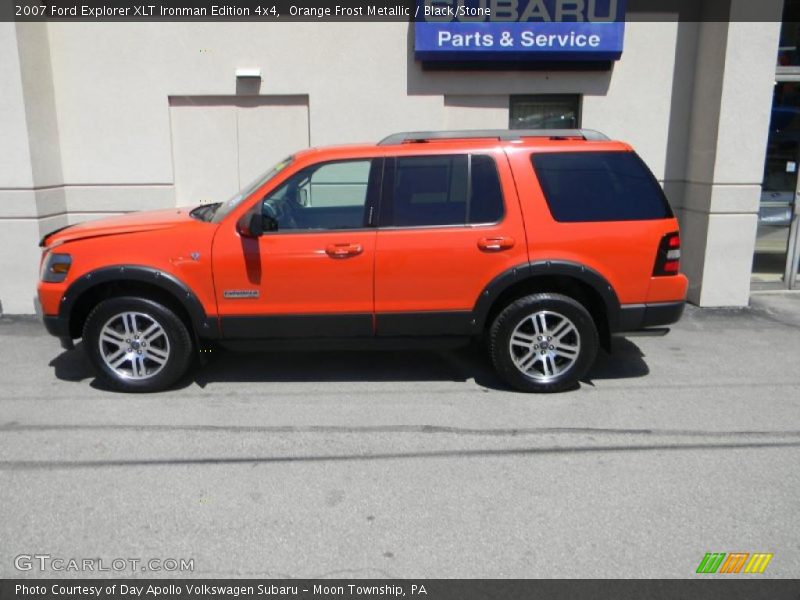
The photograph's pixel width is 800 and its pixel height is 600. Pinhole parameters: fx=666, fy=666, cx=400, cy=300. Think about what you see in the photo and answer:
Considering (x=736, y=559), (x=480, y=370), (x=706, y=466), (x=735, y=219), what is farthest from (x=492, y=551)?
(x=735, y=219)

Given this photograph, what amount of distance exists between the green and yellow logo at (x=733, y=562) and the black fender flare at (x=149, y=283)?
3595mm

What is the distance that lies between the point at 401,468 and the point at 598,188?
8.60 ft

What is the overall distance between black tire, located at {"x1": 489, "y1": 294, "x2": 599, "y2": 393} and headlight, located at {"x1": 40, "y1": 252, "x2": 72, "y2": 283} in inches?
129

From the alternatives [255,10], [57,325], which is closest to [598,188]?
[57,325]

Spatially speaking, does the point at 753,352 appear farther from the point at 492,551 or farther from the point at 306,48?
the point at 306,48

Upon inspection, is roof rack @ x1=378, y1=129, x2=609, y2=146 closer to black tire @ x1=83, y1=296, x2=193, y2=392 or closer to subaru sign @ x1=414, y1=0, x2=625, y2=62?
black tire @ x1=83, y1=296, x2=193, y2=392

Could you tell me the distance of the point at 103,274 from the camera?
497cm

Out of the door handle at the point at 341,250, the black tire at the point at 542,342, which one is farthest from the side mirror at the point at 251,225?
the black tire at the point at 542,342

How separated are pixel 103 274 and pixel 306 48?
409 centimetres

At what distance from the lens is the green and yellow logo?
3064 mm

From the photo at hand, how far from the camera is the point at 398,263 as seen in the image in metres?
4.97

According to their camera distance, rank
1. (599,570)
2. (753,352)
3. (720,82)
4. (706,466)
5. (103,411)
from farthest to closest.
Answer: (720,82) → (753,352) → (103,411) → (706,466) → (599,570)
